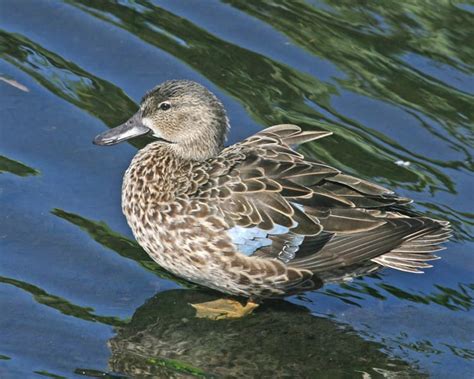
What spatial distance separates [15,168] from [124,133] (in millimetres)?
939

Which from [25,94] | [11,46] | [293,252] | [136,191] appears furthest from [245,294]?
[11,46]

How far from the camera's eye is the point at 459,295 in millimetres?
7641

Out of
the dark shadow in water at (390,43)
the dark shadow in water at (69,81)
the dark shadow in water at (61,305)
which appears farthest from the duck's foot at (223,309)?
the dark shadow in water at (390,43)

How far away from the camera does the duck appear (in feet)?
23.7

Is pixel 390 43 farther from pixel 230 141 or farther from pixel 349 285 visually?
pixel 349 285

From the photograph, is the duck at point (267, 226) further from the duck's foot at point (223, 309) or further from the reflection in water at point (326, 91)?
the reflection in water at point (326, 91)

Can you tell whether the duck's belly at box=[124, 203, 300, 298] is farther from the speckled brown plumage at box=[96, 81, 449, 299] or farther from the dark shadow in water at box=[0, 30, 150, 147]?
the dark shadow in water at box=[0, 30, 150, 147]

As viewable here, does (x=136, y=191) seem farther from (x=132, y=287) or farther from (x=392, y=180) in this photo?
(x=392, y=180)

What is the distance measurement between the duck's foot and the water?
0.07 m

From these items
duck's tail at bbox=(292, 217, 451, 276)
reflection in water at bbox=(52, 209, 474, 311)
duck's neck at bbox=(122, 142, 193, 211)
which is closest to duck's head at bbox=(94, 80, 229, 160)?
duck's neck at bbox=(122, 142, 193, 211)

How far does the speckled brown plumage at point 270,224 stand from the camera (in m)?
7.22

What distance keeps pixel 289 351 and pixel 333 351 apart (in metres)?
0.28

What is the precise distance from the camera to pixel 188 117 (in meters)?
7.85

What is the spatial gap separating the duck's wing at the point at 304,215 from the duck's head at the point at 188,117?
0.47 m
